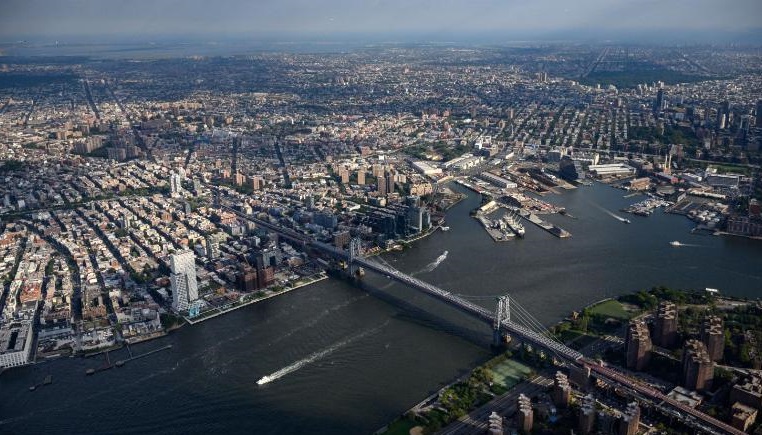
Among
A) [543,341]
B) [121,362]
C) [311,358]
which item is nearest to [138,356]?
[121,362]

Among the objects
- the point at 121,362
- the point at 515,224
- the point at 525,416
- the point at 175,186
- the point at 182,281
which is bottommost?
the point at 121,362

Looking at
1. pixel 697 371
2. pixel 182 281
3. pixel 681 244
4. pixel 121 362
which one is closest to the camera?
pixel 697 371

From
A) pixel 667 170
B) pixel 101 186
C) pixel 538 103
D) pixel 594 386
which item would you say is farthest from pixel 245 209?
pixel 538 103

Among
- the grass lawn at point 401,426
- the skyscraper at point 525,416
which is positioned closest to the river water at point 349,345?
the grass lawn at point 401,426

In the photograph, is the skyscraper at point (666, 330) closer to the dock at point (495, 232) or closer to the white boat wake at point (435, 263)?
the white boat wake at point (435, 263)

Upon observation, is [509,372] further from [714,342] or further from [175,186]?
[175,186]

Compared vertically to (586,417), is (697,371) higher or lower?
higher
